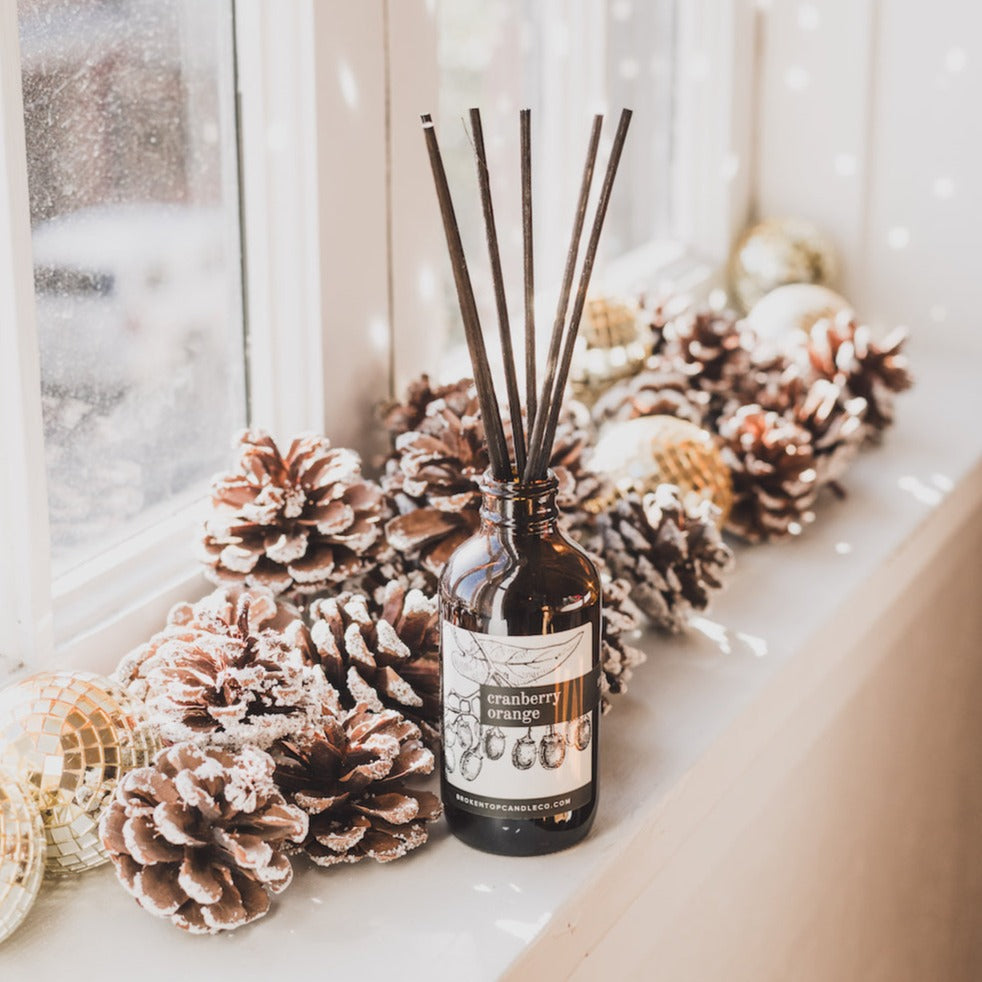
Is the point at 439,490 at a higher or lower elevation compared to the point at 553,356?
lower

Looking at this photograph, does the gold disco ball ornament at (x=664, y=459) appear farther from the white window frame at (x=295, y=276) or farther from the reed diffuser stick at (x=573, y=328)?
the reed diffuser stick at (x=573, y=328)

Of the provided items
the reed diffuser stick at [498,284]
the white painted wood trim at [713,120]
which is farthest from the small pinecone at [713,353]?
the reed diffuser stick at [498,284]

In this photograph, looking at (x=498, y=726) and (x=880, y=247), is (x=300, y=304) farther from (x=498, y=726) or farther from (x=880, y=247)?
(x=880, y=247)

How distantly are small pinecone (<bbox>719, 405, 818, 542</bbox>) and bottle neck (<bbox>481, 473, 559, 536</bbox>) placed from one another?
0.54 m

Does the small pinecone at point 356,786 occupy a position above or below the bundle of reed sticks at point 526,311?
below

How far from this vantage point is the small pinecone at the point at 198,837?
2.08 feet

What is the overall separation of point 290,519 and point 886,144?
50.2 inches

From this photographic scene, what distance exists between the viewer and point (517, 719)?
2.30 feet

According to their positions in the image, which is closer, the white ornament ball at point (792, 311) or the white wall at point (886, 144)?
the white ornament ball at point (792, 311)

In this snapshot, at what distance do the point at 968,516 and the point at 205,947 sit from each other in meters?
1.07

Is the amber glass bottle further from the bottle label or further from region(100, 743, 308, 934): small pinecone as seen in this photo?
region(100, 743, 308, 934): small pinecone

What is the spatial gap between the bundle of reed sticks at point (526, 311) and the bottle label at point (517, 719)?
0.09 m

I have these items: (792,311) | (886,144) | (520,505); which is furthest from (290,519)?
(886,144)

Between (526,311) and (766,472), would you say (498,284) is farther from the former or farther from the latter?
(766,472)
